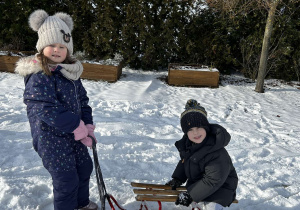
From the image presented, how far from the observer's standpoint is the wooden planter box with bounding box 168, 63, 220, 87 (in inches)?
280

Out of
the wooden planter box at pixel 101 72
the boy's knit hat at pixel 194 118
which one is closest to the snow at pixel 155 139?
the wooden planter box at pixel 101 72

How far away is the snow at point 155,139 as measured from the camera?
307cm

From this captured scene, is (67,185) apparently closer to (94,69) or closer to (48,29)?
(48,29)

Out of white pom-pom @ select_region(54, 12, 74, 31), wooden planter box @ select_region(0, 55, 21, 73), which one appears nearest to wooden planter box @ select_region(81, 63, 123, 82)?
wooden planter box @ select_region(0, 55, 21, 73)

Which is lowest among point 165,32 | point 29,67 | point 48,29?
point 29,67

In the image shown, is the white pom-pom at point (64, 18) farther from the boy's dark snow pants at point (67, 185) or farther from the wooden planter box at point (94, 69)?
the wooden planter box at point (94, 69)

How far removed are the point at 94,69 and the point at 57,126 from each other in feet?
16.6

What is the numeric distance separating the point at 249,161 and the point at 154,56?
4.68m

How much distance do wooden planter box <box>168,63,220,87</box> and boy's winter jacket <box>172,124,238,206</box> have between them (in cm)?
481

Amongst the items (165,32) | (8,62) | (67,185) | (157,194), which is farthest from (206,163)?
(8,62)

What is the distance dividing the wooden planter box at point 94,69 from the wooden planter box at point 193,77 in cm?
139

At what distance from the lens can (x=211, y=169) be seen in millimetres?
2207

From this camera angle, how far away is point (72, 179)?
2.34 meters

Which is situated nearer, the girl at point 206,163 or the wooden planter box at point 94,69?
the girl at point 206,163
